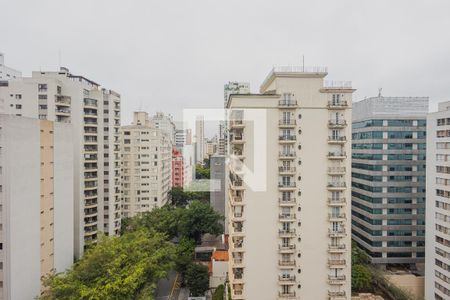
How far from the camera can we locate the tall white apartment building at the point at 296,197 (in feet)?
29.8

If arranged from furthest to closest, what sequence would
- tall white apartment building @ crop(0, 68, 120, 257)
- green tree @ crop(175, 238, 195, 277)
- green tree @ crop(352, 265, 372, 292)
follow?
tall white apartment building @ crop(0, 68, 120, 257), green tree @ crop(175, 238, 195, 277), green tree @ crop(352, 265, 372, 292)

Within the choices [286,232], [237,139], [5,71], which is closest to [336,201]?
[286,232]

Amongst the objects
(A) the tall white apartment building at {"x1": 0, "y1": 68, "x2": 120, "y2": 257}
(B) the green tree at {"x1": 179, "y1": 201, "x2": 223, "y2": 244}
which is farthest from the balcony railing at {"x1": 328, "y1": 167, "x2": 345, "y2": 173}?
(A) the tall white apartment building at {"x1": 0, "y1": 68, "x2": 120, "y2": 257}

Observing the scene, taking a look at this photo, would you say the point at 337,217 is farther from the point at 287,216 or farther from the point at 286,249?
the point at 286,249

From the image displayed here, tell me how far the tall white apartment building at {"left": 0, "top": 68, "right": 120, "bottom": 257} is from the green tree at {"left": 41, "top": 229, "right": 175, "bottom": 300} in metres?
5.06

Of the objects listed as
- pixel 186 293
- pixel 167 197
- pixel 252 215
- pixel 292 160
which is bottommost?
pixel 186 293

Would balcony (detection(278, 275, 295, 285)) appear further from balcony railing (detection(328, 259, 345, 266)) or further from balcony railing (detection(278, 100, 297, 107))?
balcony railing (detection(278, 100, 297, 107))

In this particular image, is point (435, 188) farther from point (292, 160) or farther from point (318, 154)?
point (292, 160)

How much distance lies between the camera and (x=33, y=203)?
35.4ft

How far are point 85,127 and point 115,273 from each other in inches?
374

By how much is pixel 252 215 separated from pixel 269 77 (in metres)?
4.90

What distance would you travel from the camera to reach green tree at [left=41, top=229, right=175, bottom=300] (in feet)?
29.7

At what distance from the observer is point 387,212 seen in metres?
14.7

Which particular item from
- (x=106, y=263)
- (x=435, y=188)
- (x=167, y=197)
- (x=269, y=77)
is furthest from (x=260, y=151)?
(x=167, y=197)
